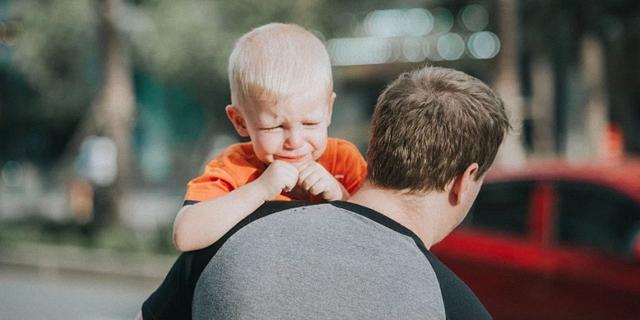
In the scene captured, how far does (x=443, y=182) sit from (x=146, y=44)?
17.1m

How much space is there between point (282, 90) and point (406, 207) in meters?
0.34

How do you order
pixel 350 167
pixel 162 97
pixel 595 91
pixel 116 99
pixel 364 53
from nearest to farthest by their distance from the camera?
pixel 350 167
pixel 116 99
pixel 595 91
pixel 364 53
pixel 162 97

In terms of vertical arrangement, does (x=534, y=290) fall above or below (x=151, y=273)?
above

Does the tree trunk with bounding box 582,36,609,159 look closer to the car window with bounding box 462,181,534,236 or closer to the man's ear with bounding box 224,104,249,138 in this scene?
the car window with bounding box 462,181,534,236

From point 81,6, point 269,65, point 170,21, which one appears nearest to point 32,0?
point 81,6

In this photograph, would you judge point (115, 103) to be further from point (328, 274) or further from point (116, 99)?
point (328, 274)

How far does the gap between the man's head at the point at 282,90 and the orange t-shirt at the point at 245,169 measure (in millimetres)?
71

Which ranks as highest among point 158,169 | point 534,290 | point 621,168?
point 621,168

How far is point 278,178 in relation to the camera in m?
1.88

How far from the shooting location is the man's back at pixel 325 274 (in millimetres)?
1616

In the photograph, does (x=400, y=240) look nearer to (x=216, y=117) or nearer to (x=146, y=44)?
(x=146, y=44)

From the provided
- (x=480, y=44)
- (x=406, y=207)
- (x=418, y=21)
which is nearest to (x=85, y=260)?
(x=406, y=207)

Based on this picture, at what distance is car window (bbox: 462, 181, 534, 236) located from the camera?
5578 mm

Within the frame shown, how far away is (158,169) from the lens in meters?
30.4
